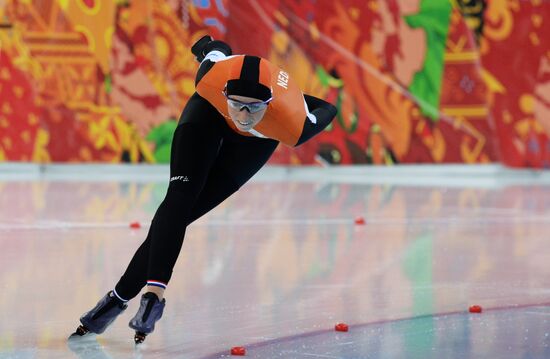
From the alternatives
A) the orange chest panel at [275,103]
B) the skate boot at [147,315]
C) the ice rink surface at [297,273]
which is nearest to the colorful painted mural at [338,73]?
the ice rink surface at [297,273]

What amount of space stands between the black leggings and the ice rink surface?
0.28 meters

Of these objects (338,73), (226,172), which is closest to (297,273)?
(226,172)

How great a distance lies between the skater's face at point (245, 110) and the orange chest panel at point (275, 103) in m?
0.05

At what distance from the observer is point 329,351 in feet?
12.6

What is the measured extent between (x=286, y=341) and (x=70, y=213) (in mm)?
4605

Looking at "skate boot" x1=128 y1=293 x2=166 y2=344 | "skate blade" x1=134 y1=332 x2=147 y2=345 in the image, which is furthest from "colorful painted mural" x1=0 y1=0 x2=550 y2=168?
"skate boot" x1=128 y1=293 x2=166 y2=344

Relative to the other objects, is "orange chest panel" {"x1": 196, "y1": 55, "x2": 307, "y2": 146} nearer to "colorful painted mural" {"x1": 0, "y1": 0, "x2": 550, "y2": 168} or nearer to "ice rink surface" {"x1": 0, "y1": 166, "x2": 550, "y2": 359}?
"ice rink surface" {"x1": 0, "y1": 166, "x2": 550, "y2": 359}

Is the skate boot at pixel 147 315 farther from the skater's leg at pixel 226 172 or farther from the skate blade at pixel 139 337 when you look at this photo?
the skater's leg at pixel 226 172

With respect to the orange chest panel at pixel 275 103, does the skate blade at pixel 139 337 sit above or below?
below

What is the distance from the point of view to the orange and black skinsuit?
3.81 metres

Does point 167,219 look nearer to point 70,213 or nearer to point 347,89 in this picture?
point 70,213

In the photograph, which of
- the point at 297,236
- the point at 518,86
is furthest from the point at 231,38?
the point at 297,236

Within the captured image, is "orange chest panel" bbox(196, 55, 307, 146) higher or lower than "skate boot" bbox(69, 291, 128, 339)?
higher

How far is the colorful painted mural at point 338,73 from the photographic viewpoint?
12.6 metres
